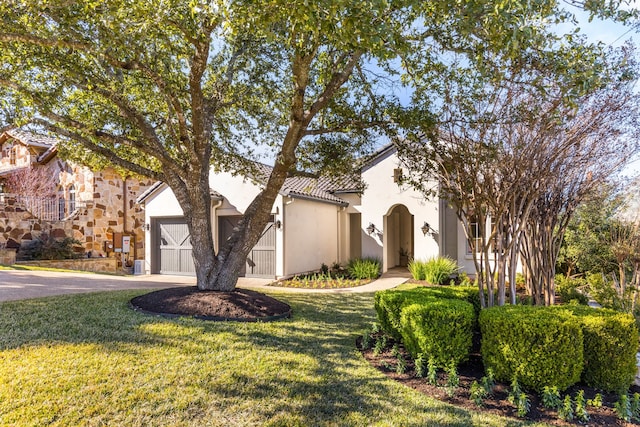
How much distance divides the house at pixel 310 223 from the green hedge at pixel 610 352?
9.73 meters

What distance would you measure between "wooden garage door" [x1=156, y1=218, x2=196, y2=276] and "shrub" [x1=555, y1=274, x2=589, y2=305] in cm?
1239

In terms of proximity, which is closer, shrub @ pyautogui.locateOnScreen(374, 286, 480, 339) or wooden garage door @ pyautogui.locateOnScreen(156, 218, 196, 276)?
shrub @ pyautogui.locateOnScreen(374, 286, 480, 339)

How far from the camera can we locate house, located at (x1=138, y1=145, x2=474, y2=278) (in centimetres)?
1418

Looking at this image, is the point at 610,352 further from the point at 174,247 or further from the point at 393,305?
the point at 174,247

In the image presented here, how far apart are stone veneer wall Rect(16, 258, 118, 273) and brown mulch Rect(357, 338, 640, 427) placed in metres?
15.3

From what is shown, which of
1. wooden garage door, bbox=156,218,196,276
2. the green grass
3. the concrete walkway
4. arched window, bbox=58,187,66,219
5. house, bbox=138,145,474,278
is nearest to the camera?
the green grass

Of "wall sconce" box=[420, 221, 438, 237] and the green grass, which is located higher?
"wall sconce" box=[420, 221, 438, 237]

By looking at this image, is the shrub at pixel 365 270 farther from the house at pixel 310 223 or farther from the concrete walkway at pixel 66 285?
the house at pixel 310 223

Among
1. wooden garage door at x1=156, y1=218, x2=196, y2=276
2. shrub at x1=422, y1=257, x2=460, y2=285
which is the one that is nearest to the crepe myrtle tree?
shrub at x1=422, y1=257, x2=460, y2=285

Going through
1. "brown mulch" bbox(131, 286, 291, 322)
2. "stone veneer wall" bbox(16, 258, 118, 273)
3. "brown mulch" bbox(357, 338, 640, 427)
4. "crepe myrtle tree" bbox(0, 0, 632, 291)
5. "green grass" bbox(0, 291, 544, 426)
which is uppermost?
"crepe myrtle tree" bbox(0, 0, 632, 291)

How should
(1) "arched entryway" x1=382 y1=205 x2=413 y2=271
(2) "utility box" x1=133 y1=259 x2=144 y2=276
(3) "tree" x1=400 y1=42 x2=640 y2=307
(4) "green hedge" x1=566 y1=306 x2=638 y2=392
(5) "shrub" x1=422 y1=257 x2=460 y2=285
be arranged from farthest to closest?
(1) "arched entryway" x1=382 y1=205 x2=413 y2=271 → (2) "utility box" x1=133 y1=259 x2=144 y2=276 → (5) "shrub" x1=422 y1=257 x2=460 y2=285 → (3) "tree" x1=400 y1=42 x2=640 y2=307 → (4) "green hedge" x1=566 y1=306 x2=638 y2=392

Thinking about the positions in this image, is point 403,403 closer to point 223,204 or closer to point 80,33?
point 80,33

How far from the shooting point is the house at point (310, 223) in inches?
558

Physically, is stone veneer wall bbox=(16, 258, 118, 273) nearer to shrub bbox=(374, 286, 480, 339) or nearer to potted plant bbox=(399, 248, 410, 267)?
potted plant bbox=(399, 248, 410, 267)
